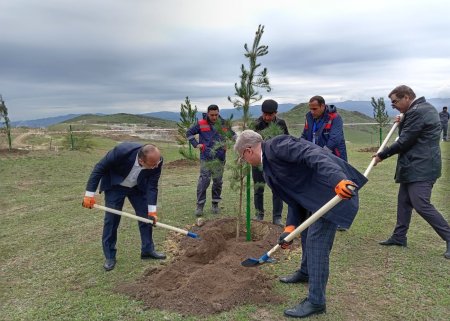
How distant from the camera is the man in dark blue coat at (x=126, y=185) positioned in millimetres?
4512

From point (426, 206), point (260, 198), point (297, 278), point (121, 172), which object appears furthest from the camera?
point (260, 198)

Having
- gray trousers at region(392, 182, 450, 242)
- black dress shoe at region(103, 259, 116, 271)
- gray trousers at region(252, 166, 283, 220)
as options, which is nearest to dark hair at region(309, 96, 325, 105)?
gray trousers at region(252, 166, 283, 220)

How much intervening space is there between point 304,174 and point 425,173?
89.5 inches

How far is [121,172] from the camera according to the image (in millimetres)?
4645

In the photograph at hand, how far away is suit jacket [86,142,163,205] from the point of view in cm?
452

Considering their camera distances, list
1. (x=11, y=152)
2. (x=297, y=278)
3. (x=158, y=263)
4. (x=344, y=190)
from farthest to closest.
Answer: (x=11, y=152) < (x=158, y=263) < (x=297, y=278) < (x=344, y=190)

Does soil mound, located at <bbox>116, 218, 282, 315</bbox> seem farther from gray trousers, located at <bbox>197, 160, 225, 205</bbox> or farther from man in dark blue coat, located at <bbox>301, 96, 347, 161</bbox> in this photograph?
man in dark blue coat, located at <bbox>301, 96, 347, 161</bbox>

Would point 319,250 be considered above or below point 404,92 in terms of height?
below

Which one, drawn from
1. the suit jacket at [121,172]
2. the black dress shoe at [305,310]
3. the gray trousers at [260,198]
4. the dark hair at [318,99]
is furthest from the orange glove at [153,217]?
the dark hair at [318,99]

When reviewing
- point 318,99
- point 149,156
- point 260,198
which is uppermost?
point 318,99

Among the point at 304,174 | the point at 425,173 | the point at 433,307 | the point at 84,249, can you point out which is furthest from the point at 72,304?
the point at 425,173

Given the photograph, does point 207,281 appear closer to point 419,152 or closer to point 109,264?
point 109,264

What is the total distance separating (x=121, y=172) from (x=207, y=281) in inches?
64.6

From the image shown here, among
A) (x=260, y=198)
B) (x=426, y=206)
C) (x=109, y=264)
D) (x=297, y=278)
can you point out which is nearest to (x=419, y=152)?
(x=426, y=206)
